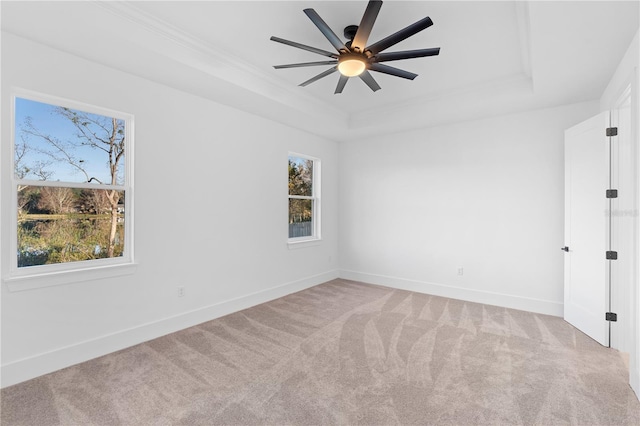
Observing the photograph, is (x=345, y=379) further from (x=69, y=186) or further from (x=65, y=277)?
(x=69, y=186)

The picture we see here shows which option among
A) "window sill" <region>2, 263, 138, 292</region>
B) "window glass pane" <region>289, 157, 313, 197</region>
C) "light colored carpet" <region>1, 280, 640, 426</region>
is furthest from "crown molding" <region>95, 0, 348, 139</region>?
"light colored carpet" <region>1, 280, 640, 426</region>

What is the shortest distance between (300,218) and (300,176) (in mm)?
733

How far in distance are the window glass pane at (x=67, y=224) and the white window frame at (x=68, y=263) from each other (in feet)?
0.17

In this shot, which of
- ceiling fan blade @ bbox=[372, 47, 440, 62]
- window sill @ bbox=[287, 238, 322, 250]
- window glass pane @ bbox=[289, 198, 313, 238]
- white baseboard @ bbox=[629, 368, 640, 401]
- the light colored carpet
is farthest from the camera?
window glass pane @ bbox=[289, 198, 313, 238]

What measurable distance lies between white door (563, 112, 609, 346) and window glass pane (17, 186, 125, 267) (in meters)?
4.88

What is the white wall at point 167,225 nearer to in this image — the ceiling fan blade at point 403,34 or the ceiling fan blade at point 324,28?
the ceiling fan blade at point 324,28

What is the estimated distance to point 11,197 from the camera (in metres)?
2.45

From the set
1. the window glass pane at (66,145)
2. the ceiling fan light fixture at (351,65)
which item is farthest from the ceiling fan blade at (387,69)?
the window glass pane at (66,145)

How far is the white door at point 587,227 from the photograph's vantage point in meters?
3.11

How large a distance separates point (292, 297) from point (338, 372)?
2.22 meters

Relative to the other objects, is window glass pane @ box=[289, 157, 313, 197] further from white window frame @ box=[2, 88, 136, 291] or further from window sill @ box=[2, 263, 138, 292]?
window sill @ box=[2, 263, 138, 292]

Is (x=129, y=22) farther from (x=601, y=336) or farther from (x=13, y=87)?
(x=601, y=336)

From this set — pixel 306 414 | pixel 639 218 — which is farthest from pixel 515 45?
pixel 306 414

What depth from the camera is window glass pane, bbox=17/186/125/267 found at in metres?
2.58
